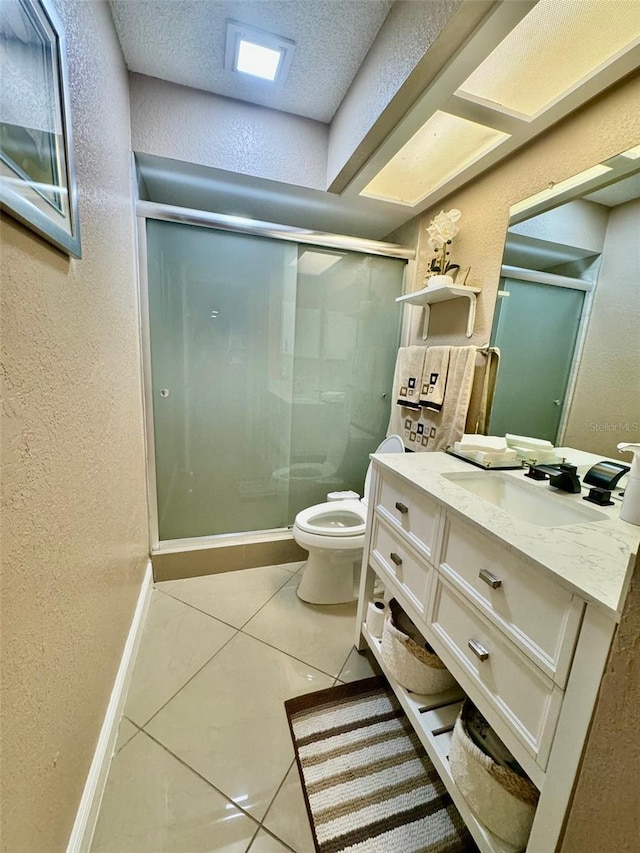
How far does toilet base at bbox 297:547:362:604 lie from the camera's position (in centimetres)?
170

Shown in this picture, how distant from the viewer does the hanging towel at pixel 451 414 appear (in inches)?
58.9

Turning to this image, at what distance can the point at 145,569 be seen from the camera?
1685mm

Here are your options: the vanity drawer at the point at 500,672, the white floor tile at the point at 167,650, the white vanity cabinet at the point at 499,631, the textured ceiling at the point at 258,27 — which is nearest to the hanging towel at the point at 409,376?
the white vanity cabinet at the point at 499,631

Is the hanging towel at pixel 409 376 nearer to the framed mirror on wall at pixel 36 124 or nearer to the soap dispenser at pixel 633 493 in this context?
the soap dispenser at pixel 633 493

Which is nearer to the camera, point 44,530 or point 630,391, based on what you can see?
point 44,530

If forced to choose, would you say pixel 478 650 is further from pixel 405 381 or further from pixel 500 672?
pixel 405 381

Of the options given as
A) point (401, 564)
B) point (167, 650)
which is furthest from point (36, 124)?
point (167, 650)

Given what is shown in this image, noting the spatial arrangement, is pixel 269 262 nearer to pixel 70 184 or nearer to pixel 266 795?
pixel 70 184

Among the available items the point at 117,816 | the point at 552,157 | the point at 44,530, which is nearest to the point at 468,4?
the point at 552,157

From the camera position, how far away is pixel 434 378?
169 cm

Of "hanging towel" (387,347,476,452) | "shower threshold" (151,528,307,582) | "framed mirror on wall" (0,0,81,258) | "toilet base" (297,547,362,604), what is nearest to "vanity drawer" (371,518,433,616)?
"toilet base" (297,547,362,604)

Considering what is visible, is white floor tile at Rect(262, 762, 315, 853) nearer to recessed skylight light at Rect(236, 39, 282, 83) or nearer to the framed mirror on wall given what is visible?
the framed mirror on wall

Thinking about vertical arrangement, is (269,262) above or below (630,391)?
above

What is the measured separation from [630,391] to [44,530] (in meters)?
1.52
